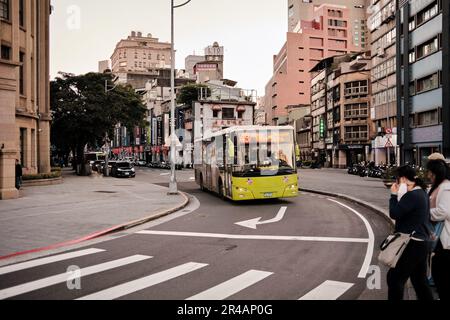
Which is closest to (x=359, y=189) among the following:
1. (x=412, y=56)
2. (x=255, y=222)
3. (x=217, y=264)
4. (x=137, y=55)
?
(x=255, y=222)

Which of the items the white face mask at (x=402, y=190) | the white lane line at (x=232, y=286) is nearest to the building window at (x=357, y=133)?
the white lane line at (x=232, y=286)

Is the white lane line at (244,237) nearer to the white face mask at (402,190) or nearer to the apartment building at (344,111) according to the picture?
the white face mask at (402,190)

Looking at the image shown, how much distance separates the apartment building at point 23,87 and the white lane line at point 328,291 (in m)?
17.6

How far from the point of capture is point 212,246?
10.2 metres

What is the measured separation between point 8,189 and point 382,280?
18169 mm

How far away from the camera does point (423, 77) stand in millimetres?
44781

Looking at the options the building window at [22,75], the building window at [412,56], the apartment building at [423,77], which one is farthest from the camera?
the building window at [412,56]

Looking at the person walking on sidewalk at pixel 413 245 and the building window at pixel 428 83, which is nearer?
the person walking on sidewalk at pixel 413 245

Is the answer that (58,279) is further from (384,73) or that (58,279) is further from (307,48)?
(307,48)

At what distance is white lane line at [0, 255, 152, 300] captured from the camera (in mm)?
6746

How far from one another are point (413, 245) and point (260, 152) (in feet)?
41.6

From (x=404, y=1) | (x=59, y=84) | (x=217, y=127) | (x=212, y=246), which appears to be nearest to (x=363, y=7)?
(x=217, y=127)

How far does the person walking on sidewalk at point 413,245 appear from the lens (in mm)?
5148

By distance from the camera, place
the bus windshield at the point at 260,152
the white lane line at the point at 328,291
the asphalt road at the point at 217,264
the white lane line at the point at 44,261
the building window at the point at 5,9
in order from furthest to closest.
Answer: the building window at the point at 5,9, the bus windshield at the point at 260,152, the white lane line at the point at 44,261, the asphalt road at the point at 217,264, the white lane line at the point at 328,291
